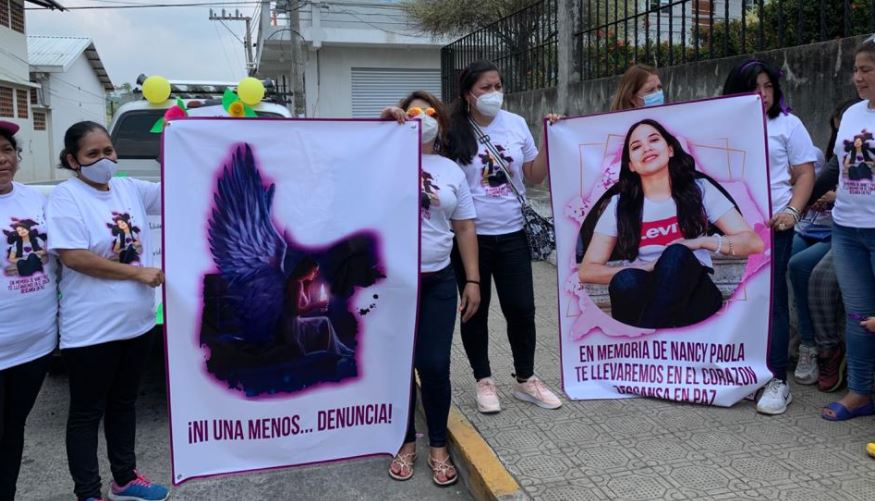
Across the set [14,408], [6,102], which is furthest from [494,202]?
[6,102]

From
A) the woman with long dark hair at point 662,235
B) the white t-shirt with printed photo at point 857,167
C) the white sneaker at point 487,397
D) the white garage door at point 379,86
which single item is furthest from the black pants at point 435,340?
the white garage door at point 379,86

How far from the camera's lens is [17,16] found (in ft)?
87.5

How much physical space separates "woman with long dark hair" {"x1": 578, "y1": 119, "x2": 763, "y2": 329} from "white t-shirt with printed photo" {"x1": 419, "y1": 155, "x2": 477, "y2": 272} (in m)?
1.02

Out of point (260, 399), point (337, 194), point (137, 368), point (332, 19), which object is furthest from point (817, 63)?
point (332, 19)

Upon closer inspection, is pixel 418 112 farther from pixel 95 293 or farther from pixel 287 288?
pixel 95 293

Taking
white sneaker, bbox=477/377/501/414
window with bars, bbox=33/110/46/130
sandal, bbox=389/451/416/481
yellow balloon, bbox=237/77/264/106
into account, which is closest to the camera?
sandal, bbox=389/451/416/481

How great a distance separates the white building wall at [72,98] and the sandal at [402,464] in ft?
102

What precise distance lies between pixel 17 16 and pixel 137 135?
25.2m

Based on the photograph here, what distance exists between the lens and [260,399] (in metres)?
3.26

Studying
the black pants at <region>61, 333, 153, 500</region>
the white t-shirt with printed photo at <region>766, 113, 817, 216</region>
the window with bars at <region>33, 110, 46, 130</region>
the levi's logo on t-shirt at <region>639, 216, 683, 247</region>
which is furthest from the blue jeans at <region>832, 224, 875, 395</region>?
the window with bars at <region>33, 110, 46, 130</region>

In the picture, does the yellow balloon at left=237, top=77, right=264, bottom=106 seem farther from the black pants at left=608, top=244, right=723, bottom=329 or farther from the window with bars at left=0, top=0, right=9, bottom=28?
the window with bars at left=0, top=0, right=9, bottom=28

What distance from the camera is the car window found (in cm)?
647

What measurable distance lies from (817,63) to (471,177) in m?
2.98

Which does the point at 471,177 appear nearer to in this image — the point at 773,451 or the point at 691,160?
the point at 691,160
